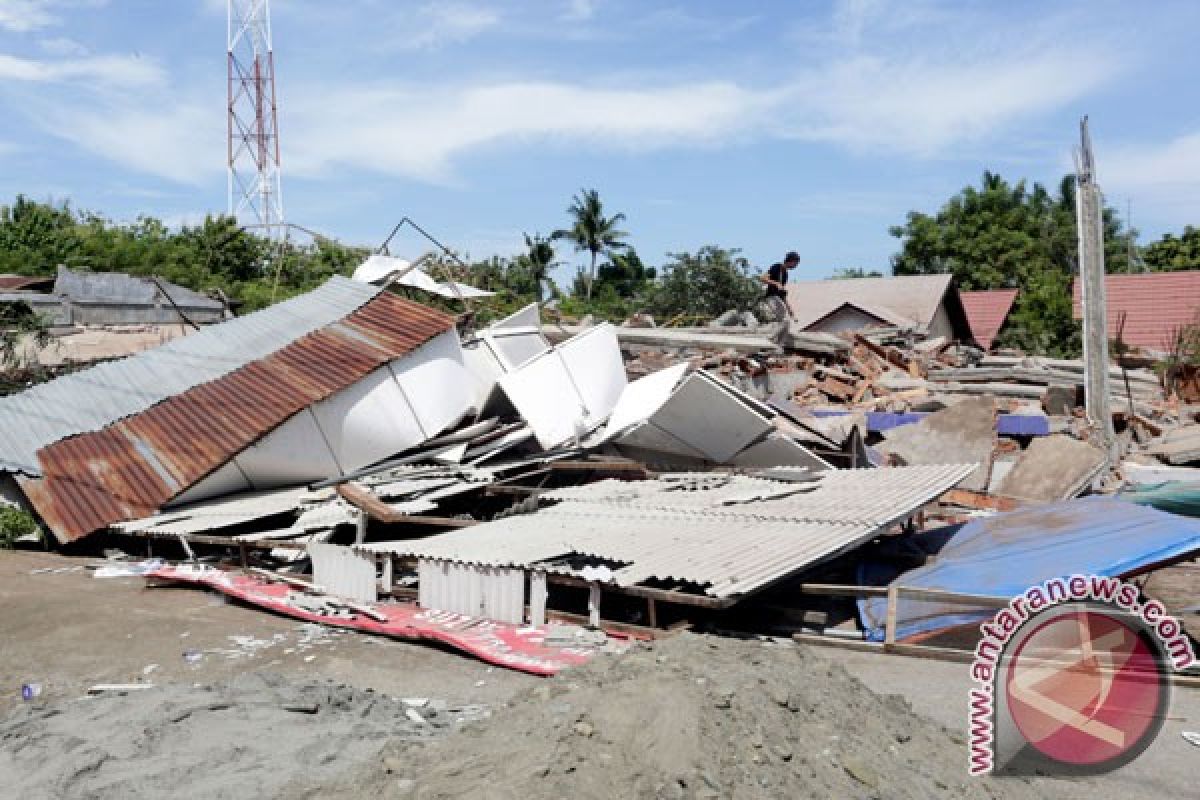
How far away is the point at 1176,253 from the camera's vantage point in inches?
1571

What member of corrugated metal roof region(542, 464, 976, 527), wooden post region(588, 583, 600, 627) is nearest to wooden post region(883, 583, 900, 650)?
corrugated metal roof region(542, 464, 976, 527)

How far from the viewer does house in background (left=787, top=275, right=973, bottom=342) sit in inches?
1141

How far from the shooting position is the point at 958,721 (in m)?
6.00

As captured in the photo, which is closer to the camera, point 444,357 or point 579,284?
point 444,357

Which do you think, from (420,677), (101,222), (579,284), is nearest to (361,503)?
(420,677)

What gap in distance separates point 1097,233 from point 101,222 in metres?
28.4

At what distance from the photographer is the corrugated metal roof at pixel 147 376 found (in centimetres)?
1245

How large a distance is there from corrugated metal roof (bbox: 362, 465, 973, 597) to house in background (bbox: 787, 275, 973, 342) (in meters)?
18.0

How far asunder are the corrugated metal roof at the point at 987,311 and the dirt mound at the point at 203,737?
29.9m

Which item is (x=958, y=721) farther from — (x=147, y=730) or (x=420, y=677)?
(x=147, y=730)

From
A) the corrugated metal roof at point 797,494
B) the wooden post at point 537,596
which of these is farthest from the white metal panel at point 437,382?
the wooden post at point 537,596

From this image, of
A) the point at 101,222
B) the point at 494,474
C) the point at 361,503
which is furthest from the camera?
the point at 101,222

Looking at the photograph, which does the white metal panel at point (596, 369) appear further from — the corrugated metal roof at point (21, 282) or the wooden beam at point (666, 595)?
the corrugated metal roof at point (21, 282)

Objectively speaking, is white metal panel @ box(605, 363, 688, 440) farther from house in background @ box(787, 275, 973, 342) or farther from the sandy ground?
house in background @ box(787, 275, 973, 342)
